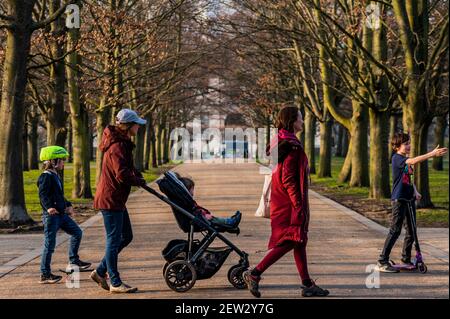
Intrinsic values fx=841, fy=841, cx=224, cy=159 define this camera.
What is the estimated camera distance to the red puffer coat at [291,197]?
8.10 meters

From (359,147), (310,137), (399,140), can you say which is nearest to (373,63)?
(399,140)

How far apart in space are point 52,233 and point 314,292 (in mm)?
3122

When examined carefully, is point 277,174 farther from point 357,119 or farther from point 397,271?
point 357,119

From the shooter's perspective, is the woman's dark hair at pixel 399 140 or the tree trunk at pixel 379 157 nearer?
the woman's dark hair at pixel 399 140

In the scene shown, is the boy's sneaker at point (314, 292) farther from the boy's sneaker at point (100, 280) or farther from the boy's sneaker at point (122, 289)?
the boy's sneaker at point (100, 280)

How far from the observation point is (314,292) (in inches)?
323

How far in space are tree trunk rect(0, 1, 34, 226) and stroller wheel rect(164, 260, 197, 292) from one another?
24.8 ft

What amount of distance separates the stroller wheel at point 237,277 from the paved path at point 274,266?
0.10m

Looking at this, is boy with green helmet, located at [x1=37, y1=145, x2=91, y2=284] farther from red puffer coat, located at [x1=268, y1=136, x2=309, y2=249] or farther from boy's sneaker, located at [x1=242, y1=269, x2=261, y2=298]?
red puffer coat, located at [x1=268, y1=136, x2=309, y2=249]

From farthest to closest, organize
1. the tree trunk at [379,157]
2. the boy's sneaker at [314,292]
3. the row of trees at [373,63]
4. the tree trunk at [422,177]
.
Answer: the tree trunk at [379,157], the tree trunk at [422,177], the row of trees at [373,63], the boy's sneaker at [314,292]

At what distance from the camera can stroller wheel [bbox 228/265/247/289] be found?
28.8ft

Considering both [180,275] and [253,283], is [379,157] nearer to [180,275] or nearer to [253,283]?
[180,275]

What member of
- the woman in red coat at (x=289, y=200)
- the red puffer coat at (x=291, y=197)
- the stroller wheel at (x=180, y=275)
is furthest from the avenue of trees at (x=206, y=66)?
the red puffer coat at (x=291, y=197)

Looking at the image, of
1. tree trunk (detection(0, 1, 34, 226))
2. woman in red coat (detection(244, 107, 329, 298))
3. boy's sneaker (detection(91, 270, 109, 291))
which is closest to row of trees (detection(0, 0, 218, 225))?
tree trunk (detection(0, 1, 34, 226))
